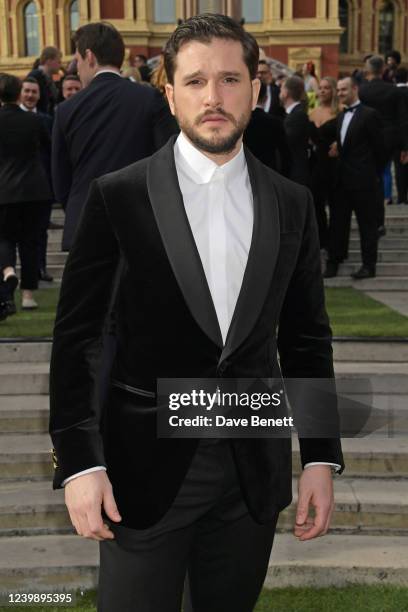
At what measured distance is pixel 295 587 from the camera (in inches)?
148

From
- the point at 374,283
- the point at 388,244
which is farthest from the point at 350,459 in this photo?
the point at 388,244

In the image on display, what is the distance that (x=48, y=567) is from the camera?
3.84m

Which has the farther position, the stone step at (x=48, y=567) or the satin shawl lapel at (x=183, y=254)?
the stone step at (x=48, y=567)

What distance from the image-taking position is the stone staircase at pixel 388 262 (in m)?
8.26

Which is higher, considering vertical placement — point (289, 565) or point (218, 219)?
point (218, 219)

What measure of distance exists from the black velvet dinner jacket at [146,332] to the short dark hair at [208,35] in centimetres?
24

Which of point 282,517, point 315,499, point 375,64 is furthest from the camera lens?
point 375,64

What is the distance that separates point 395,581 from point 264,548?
197 centimetres

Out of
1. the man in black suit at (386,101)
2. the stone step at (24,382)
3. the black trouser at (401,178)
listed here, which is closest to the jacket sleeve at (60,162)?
the stone step at (24,382)

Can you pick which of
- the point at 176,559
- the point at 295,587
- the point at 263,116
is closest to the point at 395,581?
the point at 295,587

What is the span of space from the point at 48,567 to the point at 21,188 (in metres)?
3.84

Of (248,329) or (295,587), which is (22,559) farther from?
(248,329)

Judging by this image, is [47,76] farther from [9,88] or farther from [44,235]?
[9,88]

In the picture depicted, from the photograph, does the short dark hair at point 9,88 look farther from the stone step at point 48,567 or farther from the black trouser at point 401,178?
the black trouser at point 401,178
